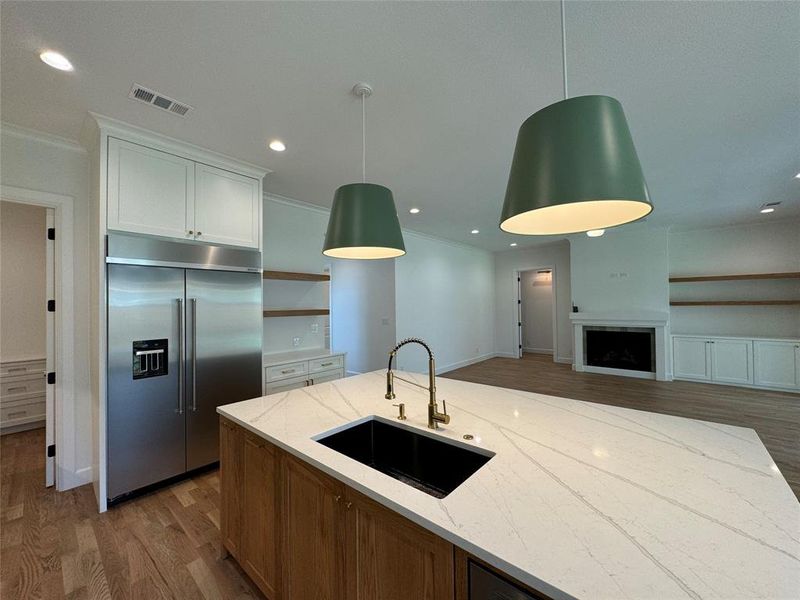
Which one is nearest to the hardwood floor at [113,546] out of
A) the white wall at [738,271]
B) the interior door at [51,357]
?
the interior door at [51,357]

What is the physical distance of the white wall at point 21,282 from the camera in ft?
12.4

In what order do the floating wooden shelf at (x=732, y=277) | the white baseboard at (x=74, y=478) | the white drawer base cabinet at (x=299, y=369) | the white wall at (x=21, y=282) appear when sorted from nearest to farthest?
1. the white baseboard at (x=74, y=478)
2. the white drawer base cabinet at (x=299, y=369)
3. the white wall at (x=21, y=282)
4. the floating wooden shelf at (x=732, y=277)

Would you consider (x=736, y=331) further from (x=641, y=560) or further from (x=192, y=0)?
(x=192, y=0)

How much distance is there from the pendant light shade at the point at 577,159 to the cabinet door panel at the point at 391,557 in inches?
38.3

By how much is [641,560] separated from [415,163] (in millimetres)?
2978

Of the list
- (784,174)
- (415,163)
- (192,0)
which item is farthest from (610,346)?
(192,0)

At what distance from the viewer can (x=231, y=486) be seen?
174 cm

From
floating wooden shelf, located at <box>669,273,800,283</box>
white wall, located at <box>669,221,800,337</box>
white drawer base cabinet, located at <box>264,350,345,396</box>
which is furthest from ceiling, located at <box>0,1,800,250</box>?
white wall, located at <box>669,221,800,337</box>

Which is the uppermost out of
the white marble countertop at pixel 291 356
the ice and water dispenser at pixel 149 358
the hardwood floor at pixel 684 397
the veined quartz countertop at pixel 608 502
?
the ice and water dispenser at pixel 149 358

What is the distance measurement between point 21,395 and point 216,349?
286 cm

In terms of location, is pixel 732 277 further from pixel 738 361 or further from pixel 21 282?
pixel 21 282

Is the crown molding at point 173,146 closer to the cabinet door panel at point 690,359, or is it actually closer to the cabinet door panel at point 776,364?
the cabinet door panel at point 690,359

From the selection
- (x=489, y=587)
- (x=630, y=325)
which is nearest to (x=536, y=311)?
(x=630, y=325)

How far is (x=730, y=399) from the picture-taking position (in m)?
4.62
